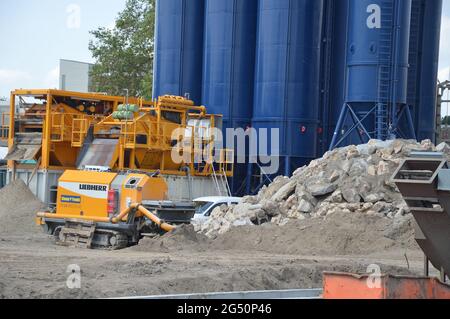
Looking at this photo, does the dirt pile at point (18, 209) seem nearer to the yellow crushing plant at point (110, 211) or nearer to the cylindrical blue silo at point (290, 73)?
the yellow crushing plant at point (110, 211)

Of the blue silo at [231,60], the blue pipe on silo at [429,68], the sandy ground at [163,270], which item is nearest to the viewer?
the sandy ground at [163,270]

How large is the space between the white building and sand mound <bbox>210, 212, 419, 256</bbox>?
4025cm

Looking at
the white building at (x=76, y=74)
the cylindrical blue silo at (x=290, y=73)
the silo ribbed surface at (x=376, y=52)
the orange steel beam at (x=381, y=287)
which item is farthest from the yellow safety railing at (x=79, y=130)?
the white building at (x=76, y=74)

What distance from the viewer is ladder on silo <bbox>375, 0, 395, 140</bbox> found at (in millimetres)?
33719

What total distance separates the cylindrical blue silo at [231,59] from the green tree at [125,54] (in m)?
17.6

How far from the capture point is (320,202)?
25.4 meters

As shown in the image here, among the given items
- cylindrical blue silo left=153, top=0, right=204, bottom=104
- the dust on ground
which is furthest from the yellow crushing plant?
cylindrical blue silo left=153, top=0, right=204, bottom=104

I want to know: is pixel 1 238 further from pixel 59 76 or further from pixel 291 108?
pixel 59 76

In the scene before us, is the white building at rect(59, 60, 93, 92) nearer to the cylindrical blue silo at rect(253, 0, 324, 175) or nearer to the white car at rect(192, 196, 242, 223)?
the cylindrical blue silo at rect(253, 0, 324, 175)

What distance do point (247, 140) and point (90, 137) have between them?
363 inches

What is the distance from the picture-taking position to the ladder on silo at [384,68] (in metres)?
33.7

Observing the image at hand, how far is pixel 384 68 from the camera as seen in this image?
111ft

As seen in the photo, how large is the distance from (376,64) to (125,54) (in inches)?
990

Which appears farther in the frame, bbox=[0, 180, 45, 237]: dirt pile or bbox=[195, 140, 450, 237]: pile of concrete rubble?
bbox=[0, 180, 45, 237]: dirt pile
